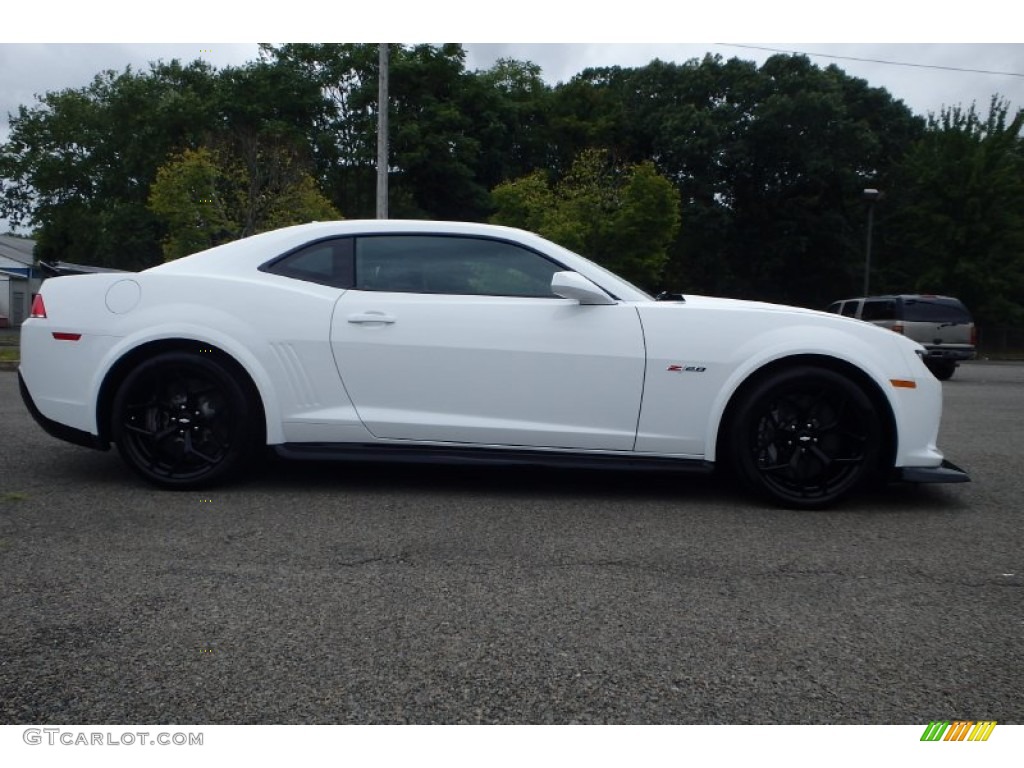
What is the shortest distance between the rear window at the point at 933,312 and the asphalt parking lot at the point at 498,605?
1419cm

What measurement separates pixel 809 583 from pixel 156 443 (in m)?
3.19

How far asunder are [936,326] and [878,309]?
1250 mm

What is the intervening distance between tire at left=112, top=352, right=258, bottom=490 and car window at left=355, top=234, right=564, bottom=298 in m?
0.88

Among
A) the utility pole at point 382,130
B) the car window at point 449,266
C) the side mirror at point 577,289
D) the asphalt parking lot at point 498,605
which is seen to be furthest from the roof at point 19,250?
the side mirror at point 577,289

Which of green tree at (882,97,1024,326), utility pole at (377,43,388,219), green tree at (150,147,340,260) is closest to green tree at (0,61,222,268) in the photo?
green tree at (150,147,340,260)

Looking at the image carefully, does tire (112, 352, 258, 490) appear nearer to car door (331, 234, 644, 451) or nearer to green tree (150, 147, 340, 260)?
car door (331, 234, 644, 451)

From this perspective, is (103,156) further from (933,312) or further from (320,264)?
(320,264)

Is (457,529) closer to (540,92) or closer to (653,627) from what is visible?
(653,627)

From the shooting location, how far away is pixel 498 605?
9.45ft

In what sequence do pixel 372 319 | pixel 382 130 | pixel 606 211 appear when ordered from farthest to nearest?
pixel 606 211, pixel 382 130, pixel 372 319

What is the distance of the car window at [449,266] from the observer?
4516mm

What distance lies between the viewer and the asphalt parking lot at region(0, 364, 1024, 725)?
7.20 feet

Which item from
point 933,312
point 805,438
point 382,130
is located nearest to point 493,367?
point 805,438

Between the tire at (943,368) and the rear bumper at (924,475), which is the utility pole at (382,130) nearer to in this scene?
the tire at (943,368)
